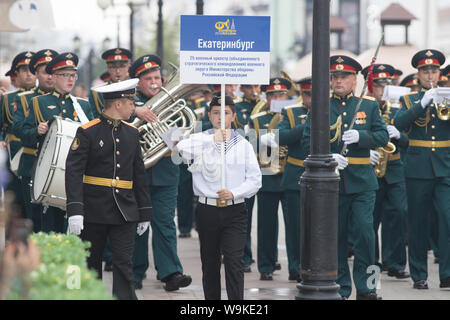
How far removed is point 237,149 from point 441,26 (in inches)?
4945

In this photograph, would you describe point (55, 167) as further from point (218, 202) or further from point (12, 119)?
point (12, 119)

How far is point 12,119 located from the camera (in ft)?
40.7

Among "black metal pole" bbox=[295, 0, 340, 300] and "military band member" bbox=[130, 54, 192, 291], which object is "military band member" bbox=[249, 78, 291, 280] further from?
"black metal pole" bbox=[295, 0, 340, 300]

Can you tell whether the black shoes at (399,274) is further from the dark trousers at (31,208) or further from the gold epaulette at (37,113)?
the gold epaulette at (37,113)

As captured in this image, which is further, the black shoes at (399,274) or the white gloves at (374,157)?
the black shoes at (399,274)

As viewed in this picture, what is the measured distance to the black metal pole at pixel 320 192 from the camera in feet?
28.4

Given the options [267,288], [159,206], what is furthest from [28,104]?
[267,288]

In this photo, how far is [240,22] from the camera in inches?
369

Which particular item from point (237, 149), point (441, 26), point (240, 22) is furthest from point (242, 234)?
point (441, 26)

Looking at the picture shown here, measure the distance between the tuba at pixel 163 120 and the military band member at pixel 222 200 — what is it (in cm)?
184

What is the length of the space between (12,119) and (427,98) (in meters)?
4.92

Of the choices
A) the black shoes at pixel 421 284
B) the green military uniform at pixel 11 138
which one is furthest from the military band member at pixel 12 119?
the black shoes at pixel 421 284

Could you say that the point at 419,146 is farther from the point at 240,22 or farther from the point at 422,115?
the point at 240,22
